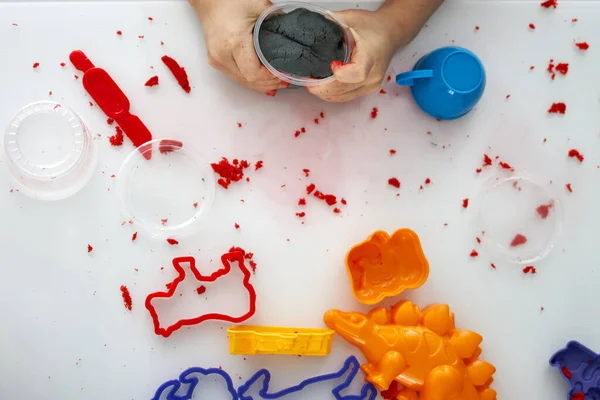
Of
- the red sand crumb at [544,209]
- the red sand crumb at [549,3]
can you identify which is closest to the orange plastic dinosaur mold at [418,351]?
the red sand crumb at [544,209]

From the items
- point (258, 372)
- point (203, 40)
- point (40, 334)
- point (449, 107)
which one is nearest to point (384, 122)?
point (449, 107)

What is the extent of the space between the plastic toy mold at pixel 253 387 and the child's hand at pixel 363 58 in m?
0.48

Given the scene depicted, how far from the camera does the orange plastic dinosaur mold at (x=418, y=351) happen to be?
0.99 metres

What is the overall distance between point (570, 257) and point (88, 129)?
3.08 ft

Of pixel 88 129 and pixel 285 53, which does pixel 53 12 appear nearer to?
pixel 88 129

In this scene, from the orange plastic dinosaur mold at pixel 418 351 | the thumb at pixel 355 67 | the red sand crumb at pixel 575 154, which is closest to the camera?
the thumb at pixel 355 67

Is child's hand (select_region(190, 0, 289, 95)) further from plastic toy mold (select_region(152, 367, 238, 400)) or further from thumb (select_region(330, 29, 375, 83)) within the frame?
plastic toy mold (select_region(152, 367, 238, 400))

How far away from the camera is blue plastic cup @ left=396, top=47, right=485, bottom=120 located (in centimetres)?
100

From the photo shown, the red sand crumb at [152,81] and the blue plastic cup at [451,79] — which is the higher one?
the red sand crumb at [152,81]

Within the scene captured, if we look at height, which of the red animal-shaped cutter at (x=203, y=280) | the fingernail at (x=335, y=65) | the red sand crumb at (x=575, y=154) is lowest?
the red sand crumb at (x=575, y=154)

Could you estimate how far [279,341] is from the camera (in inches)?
39.7

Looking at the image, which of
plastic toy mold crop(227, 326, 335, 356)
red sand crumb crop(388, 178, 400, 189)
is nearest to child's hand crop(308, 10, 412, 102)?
red sand crumb crop(388, 178, 400, 189)

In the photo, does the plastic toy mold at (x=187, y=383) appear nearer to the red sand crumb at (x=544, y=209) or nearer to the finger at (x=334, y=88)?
the finger at (x=334, y=88)

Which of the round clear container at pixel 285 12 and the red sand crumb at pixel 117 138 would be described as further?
the red sand crumb at pixel 117 138
